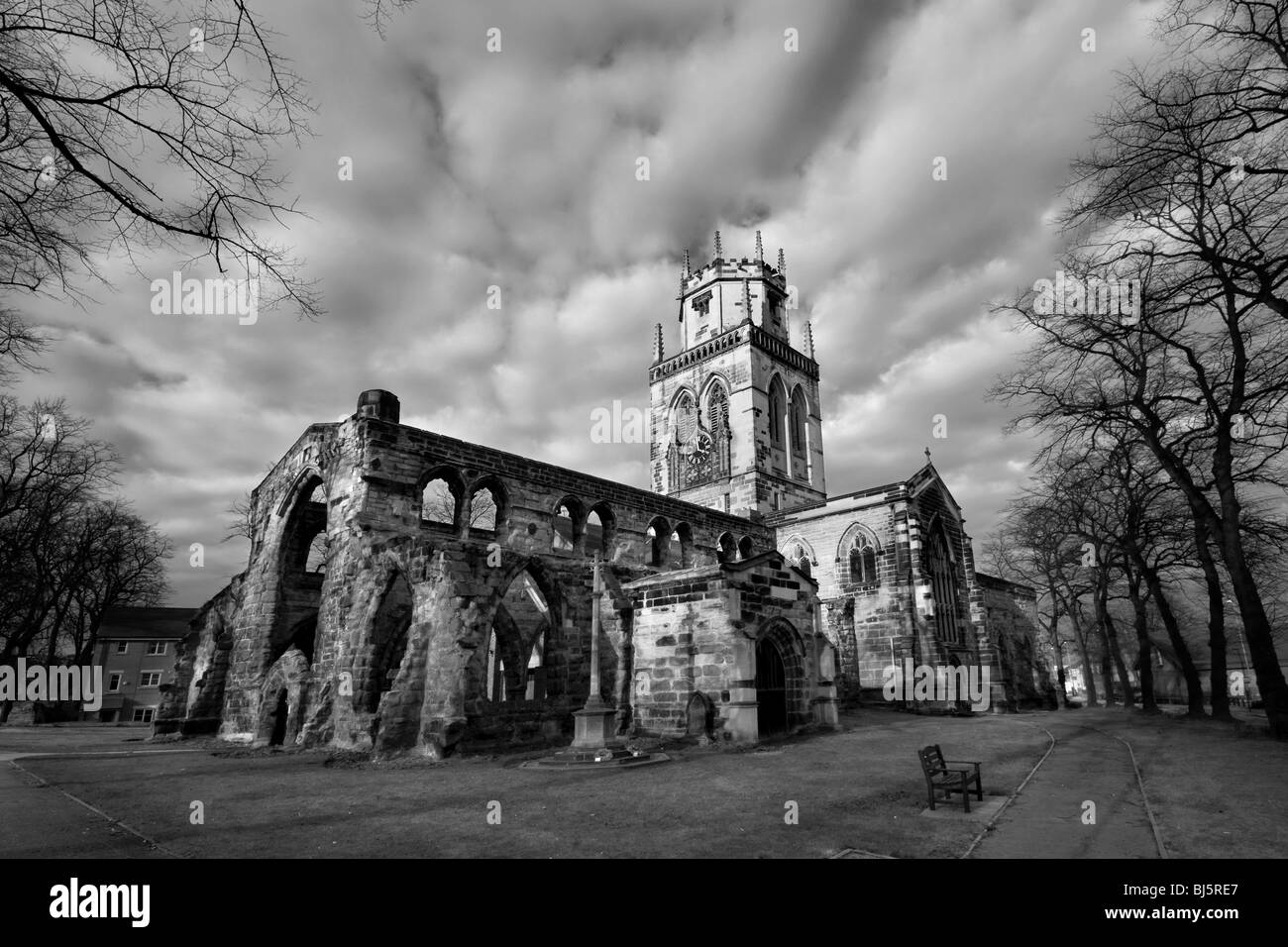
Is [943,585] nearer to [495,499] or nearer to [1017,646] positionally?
[1017,646]

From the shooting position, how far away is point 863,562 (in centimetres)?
3003

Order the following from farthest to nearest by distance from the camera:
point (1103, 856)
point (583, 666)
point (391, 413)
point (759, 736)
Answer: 1. point (391, 413)
2. point (583, 666)
3. point (759, 736)
4. point (1103, 856)

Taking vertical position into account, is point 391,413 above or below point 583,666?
above

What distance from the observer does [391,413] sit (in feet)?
62.3

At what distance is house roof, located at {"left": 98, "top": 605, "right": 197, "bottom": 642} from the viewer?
50537 mm

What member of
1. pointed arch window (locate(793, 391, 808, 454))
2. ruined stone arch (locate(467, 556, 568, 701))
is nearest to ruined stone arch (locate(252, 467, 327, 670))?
ruined stone arch (locate(467, 556, 568, 701))

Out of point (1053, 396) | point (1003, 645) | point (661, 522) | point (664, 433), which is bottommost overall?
point (1003, 645)

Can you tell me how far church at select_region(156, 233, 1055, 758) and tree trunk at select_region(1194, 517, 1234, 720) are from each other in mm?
7981

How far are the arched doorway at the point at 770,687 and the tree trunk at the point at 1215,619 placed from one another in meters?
11.8

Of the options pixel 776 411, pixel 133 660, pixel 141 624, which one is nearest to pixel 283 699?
pixel 776 411

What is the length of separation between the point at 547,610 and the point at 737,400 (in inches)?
1184

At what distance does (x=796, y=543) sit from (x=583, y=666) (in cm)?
1937
